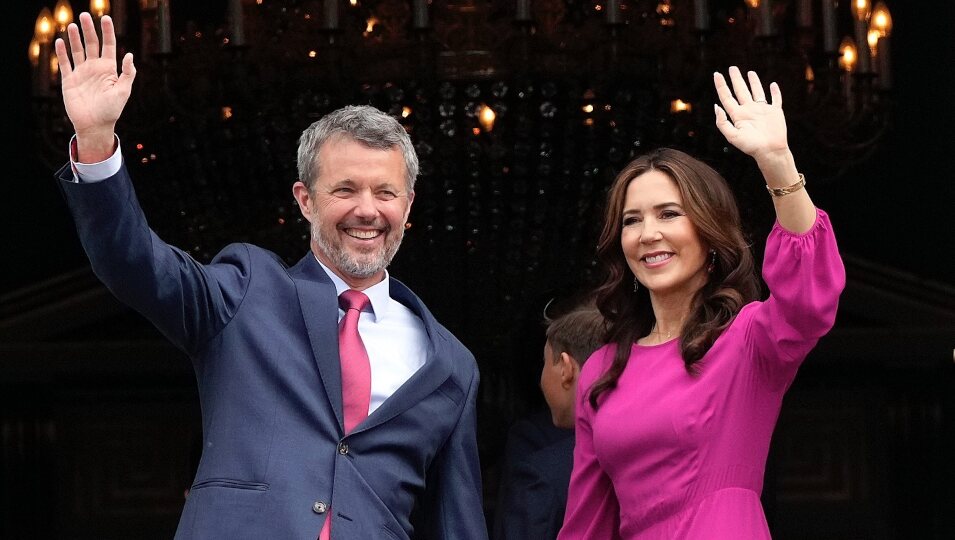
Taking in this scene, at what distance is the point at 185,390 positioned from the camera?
5855mm

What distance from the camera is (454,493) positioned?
2.75 metres

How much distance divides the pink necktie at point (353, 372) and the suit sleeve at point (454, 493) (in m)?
0.21

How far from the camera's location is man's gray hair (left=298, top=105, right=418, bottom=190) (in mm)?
2682

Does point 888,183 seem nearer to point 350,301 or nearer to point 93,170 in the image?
point 350,301

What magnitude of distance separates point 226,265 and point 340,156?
25cm

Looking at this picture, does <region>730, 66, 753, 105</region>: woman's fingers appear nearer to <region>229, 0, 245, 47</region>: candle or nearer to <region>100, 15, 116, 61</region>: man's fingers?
<region>100, 15, 116, 61</region>: man's fingers

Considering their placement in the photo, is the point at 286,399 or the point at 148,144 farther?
the point at 148,144

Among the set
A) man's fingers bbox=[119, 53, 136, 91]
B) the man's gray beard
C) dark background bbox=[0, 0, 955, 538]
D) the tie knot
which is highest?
man's fingers bbox=[119, 53, 136, 91]

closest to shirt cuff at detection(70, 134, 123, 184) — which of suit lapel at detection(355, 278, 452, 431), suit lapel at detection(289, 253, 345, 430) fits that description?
suit lapel at detection(289, 253, 345, 430)

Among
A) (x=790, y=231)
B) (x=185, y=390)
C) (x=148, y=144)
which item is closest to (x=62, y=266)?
(x=185, y=390)

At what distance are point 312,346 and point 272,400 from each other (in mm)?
110

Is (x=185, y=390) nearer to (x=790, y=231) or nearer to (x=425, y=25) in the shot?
(x=425, y=25)

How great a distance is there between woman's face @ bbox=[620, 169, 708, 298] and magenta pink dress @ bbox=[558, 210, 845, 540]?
12 cm

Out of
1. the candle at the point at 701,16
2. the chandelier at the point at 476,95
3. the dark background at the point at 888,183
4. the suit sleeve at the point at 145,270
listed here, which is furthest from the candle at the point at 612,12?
the dark background at the point at 888,183
